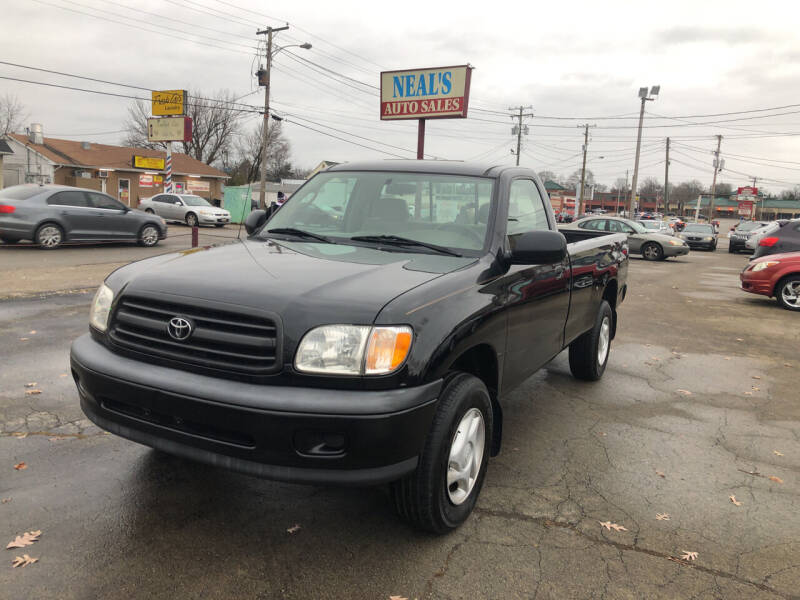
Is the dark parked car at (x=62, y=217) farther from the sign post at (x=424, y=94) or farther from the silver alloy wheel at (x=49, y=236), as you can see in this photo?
the sign post at (x=424, y=94)

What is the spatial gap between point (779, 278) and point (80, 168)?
146 ft

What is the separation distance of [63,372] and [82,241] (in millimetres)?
11779

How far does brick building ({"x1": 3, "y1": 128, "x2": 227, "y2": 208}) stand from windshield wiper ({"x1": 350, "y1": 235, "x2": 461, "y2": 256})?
145 feet

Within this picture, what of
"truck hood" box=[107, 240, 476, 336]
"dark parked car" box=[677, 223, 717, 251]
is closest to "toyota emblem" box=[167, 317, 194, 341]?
"truck hood" box=[107, 240, 476, 336]

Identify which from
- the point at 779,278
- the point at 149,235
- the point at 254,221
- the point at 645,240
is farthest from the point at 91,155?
the point at 254,221

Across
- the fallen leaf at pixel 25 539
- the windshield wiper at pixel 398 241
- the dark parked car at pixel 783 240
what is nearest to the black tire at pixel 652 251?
the dark parked car at pixel 783 240

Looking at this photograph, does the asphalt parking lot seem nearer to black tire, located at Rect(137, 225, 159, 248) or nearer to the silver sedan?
black tire, located at Rect(137, 225, 159, 248)

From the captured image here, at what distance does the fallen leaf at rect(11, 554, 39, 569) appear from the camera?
2.56 meters

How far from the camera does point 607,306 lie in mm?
5793

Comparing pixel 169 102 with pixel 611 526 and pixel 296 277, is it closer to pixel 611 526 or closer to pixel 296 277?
pixel 296 277

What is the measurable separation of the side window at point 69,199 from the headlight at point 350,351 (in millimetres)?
15284

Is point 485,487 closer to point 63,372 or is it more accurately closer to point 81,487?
point 81,487

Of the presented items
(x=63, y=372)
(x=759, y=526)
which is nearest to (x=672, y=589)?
(x=759, y=526)

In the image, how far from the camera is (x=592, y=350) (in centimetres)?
556
